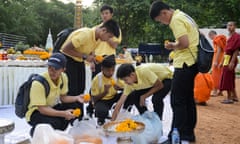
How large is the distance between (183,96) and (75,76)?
1215mm

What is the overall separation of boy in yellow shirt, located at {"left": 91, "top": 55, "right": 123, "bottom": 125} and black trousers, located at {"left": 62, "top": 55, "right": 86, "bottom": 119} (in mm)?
232

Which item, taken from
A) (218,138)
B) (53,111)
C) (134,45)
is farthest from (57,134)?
(134,45)

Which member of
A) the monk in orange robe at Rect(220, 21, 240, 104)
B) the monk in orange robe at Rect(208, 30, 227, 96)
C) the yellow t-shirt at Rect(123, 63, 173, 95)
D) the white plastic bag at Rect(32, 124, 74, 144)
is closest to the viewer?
the white plastic bag at Rect(32, 124, 74, 144)

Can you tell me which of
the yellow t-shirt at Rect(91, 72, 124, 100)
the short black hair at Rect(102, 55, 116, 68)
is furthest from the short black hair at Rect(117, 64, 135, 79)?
the yellow t-shirt at Rect(91, 72, 124, 100)

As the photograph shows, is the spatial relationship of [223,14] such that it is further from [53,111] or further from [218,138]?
[53,111]

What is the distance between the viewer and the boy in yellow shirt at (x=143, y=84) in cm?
344

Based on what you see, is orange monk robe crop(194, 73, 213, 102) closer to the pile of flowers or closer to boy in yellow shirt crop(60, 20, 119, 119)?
boy in yellow shirt crop(60, 20, 119, 119)

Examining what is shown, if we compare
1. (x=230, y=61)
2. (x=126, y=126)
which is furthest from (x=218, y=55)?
(x=126, y=126)

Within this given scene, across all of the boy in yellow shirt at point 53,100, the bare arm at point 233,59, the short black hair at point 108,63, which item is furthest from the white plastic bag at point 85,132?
the bare arm at point 233,59

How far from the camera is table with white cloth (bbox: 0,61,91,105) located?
5.47m

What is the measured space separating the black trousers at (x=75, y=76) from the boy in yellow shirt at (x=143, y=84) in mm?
524

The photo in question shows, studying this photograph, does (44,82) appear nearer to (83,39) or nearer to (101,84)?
(83,39)

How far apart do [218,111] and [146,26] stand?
18966mm

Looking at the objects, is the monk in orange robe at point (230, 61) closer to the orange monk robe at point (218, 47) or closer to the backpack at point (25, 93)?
the orange monk robe at point (218, 47)
